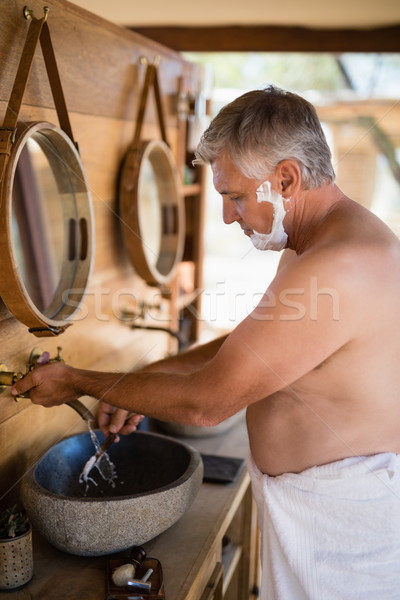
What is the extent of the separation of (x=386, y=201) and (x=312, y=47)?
235 cm

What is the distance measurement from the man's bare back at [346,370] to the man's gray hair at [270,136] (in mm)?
127

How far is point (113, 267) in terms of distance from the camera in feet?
6.68

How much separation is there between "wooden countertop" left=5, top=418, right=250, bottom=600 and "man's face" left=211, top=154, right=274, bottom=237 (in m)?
0.72

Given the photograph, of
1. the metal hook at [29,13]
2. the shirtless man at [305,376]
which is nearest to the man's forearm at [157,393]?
the shirtless man at [305,376]

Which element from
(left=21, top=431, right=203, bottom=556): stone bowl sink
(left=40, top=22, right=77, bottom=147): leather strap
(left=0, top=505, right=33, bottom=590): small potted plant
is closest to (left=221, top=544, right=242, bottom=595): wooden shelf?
(left=21, top=431, right=203, bottom=556): stone bowl sink

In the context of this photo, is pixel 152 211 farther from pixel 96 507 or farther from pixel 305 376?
pixel 96 507

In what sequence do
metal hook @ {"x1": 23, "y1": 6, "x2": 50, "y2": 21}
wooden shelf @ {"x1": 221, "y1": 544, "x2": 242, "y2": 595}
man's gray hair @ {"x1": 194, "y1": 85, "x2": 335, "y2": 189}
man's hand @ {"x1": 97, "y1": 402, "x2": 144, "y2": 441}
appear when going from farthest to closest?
wooden shelf @ {"x1": 221, "y1": 544, "x2": 242, "y2": 595} < man's hand @ {"x1": 97, "y1": 402, "x2": 144, "y2": 441} < metal hook @ {"x1": 23, "y1": 6, "x2": 50, "y2": 21} < man's gray hair @ {"x1": 194, "y1": 85, "x2": 335, "y2": 189}

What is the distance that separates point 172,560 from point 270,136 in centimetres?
92

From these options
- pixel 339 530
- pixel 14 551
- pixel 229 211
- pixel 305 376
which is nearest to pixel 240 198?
pixel 229 211

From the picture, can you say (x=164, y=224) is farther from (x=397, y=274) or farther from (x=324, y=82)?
(x=324, y=82)

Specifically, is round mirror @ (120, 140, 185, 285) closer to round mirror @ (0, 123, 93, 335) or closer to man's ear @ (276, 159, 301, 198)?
round mirror @ (0, 123, 93, 335)

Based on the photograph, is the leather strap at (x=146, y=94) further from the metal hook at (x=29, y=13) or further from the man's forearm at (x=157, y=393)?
the man's forearm at (x=157, y=393)

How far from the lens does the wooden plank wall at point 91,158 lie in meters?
1.41

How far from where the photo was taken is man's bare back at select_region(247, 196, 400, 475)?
112 centimetres
